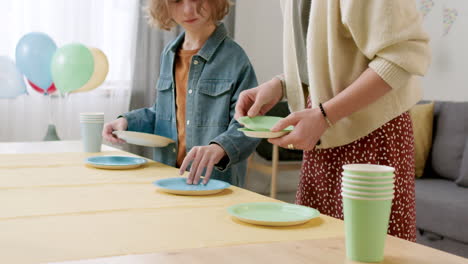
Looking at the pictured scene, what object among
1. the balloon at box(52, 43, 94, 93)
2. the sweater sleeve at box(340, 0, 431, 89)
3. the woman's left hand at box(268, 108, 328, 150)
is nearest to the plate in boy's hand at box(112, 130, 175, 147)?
the woman's left hand at box(268, 108, 328, 150)

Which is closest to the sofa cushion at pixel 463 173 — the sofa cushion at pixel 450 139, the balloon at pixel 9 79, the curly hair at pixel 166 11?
the sofa cushion at pixel 450 139

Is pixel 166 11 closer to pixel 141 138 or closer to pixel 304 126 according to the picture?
pixel 141 138

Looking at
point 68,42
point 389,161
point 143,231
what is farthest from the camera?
point 68,42

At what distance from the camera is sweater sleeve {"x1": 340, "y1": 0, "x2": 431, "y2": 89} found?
1.15 m

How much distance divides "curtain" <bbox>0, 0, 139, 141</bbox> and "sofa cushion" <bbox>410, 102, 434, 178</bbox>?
1.99m

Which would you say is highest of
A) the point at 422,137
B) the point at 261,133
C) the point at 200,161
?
the point at 261,133

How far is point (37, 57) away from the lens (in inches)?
125

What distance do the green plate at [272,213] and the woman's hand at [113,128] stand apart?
3.07ft

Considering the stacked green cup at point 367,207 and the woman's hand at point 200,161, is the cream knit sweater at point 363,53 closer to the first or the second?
the woman's hand at point 200,161

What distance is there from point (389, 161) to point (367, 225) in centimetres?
56

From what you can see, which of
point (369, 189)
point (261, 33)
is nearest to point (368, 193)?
point (369, 189)

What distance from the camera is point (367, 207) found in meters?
0.75

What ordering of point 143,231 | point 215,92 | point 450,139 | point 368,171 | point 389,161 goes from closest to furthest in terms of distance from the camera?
point 368,171, point 143,231, point 389,161, point 215,92, point 450,139

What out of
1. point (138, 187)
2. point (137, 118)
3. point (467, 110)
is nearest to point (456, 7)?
point (467, 110)
